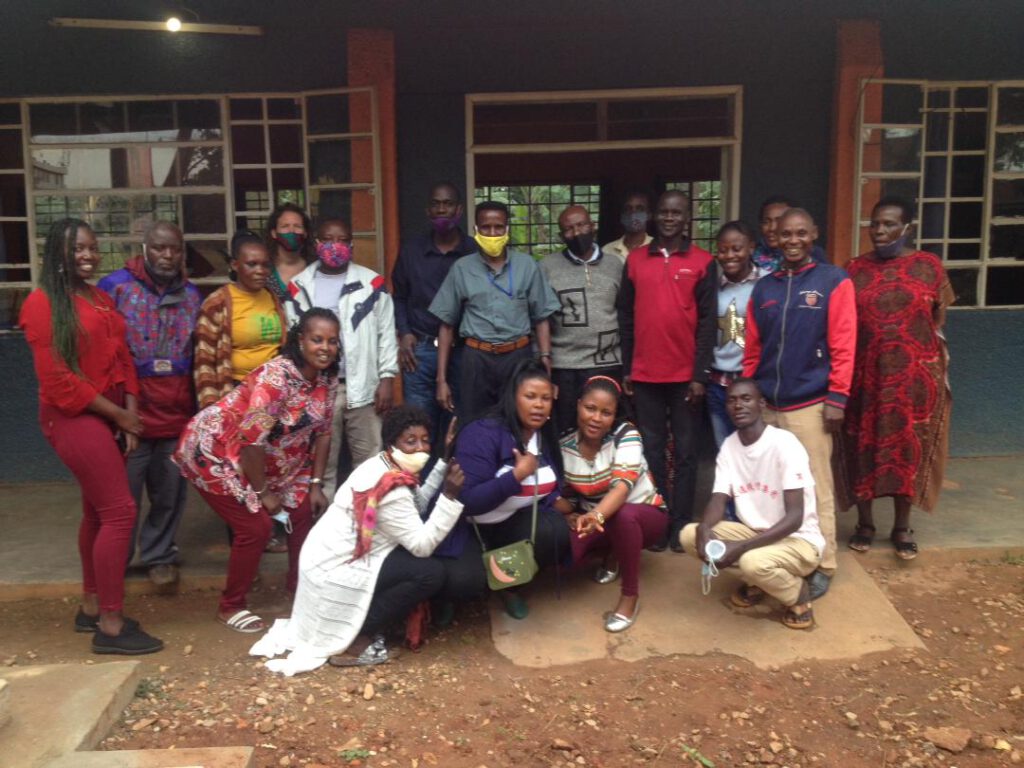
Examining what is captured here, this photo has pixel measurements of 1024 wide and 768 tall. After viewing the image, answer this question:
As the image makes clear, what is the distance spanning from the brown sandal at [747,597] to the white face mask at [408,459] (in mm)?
1561

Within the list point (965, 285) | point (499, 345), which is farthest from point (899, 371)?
point (965, 285)

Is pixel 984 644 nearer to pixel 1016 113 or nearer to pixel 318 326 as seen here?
pixel 318 326

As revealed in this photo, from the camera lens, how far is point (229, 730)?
302 centimetres

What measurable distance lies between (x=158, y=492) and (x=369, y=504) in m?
1.34

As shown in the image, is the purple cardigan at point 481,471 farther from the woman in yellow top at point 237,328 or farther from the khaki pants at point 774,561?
the woman in yellow top at point 237,328

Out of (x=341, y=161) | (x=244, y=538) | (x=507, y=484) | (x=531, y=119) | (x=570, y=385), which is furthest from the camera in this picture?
(x=531, y=119)

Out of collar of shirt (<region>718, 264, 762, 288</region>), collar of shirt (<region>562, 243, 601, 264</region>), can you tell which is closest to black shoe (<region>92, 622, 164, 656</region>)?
collar of shirt (<region>562, 243, 601, 264</region>)

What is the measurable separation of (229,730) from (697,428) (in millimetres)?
2509

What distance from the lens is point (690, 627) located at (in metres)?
3.72

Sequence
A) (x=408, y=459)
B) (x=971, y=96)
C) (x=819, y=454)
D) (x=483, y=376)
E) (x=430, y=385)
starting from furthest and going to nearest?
1. (x=971, y=96)
2. (x=430, y=385)
3. (x=483, y=376)
4. (x=819, y=454)
5. (x=408, y=459)

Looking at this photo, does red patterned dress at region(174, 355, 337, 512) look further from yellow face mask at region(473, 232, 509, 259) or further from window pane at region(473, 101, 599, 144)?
window pane at region(473, 101, 599, 144)

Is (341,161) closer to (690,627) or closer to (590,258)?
(590,258)

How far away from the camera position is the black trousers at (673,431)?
13.9 feet

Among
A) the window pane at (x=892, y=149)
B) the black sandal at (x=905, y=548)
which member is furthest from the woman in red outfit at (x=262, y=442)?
the window pane at (x=892, y=149)
